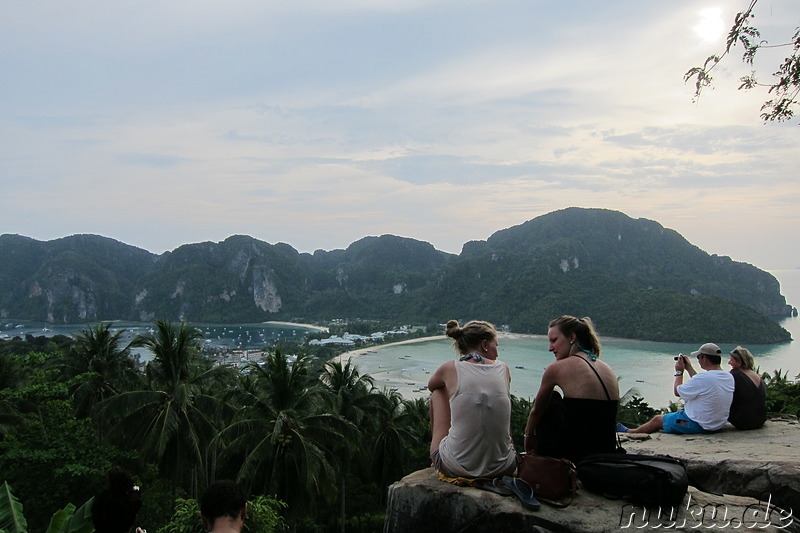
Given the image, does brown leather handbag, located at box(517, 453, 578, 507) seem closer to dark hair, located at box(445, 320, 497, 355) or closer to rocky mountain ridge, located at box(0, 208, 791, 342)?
dark hair, located at box(445, 320, 497, 355)

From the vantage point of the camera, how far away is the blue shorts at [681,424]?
4.24 metres

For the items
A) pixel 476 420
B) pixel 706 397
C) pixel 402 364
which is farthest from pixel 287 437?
pixel 402 364

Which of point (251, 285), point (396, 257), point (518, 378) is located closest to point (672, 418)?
point (518, 378)

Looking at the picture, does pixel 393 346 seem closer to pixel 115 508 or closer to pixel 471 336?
pixel 471 336

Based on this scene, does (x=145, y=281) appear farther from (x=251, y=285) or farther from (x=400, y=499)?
(x=400, y=499)

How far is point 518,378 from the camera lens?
41.6m

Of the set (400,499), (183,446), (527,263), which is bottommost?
(183,446)

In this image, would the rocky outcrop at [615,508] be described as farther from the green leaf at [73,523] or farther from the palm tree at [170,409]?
the palm tree at [170,409]

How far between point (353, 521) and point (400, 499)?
12.7m

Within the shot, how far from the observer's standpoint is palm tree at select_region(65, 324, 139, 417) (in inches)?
479

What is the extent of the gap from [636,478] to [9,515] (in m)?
4.00

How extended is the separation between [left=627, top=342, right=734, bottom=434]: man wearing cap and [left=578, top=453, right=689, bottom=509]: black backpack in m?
1.94

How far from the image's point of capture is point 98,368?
1228 cm

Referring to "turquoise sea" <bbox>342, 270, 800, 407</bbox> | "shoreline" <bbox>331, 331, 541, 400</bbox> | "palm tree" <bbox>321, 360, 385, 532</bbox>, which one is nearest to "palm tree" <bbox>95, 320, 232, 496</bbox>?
"palm tree" <bbox>321, 360, 385, 532</bbox>
